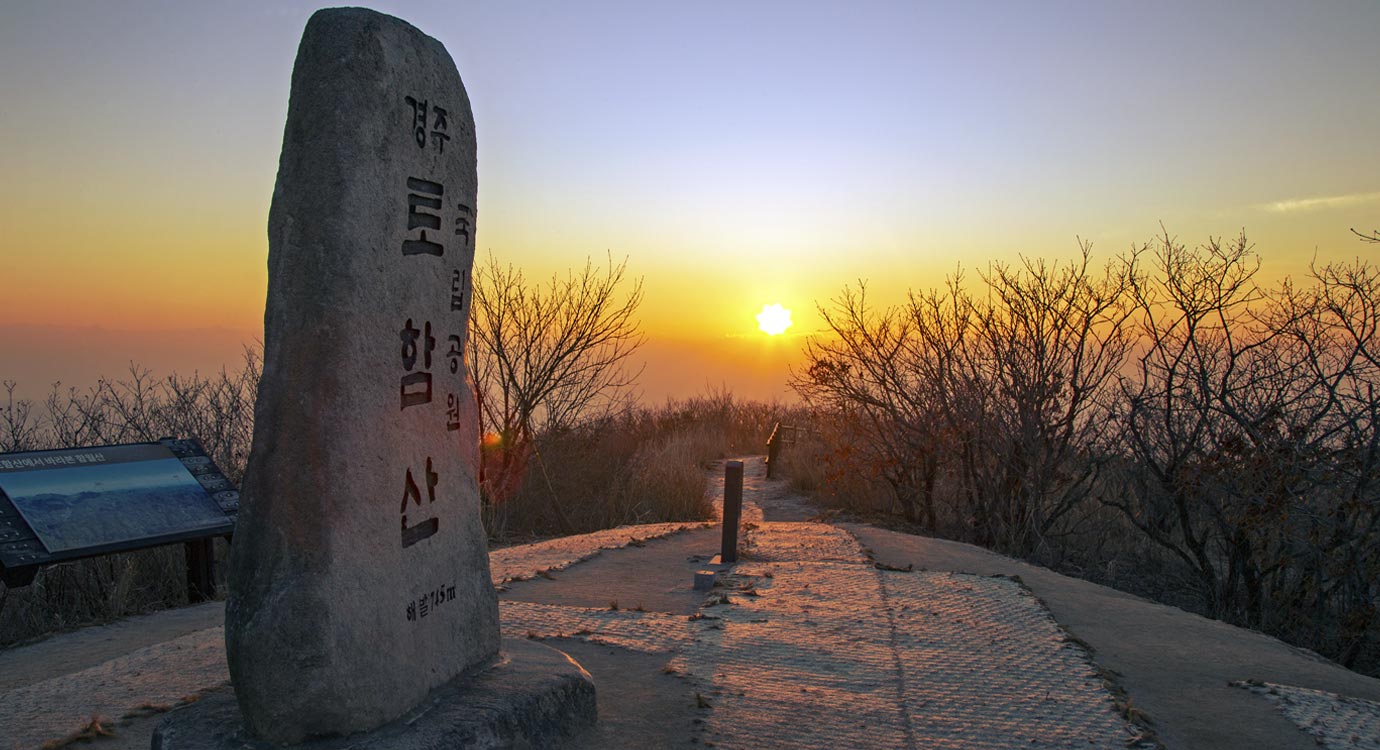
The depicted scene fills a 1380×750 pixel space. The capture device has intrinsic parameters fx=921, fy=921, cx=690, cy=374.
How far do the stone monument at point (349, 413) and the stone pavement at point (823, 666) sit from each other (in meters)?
0.93

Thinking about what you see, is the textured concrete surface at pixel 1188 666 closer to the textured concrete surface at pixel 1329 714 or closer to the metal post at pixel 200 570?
the textured concrete surface at pixel 1329 714

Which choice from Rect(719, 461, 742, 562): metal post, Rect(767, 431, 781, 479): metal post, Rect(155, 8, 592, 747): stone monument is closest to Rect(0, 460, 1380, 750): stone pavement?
Rect(719, 461, 742, 562): metal post

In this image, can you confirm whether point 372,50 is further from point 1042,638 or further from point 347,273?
point 1042,638

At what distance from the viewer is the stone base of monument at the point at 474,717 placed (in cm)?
302

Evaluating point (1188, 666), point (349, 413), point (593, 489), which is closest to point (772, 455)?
point (593, 489)

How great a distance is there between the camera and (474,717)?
3277 millimetres

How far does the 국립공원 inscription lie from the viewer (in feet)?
9.84

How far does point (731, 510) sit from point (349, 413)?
4.27 m

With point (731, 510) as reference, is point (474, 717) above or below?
below

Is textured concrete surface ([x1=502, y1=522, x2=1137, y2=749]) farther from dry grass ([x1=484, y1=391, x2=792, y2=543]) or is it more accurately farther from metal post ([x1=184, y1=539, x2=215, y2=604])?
dry grass ([x1=484, y1=391, x2=792, y2=543])

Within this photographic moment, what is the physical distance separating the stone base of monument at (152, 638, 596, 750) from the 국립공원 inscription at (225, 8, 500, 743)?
0.08 metres

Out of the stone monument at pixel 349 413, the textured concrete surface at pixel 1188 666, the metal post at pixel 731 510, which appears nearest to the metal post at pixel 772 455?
the textured concrete surface at pixel 1188 666

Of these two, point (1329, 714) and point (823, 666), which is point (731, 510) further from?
point (1329, 714)

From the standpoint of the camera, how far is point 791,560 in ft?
24.0
